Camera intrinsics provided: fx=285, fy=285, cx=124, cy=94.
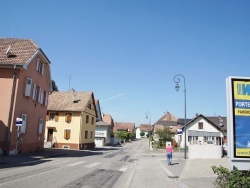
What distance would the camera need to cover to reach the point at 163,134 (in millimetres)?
51938

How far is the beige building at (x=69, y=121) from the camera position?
42.1m

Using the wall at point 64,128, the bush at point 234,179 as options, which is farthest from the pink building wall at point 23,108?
the bush at point 234,179

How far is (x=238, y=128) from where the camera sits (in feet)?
27.5

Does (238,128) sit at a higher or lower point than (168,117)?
lower

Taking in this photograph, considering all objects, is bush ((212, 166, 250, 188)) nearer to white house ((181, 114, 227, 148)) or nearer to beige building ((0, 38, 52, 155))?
beige building ((0, 38, 52, 155))

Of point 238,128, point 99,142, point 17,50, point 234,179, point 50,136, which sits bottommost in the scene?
point 99,142

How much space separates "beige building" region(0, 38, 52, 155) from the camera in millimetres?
22125

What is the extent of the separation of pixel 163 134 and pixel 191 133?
7.71 m

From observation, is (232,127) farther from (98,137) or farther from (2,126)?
(98,137)

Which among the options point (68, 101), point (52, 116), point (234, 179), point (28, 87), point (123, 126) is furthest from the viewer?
point (123, 126)

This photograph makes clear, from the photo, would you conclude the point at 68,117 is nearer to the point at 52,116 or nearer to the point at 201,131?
the point at 52,116

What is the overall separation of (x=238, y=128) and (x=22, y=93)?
1953 centimetres

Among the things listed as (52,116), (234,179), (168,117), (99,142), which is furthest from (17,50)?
(168,117)

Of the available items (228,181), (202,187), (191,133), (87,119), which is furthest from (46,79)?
(191,133)
